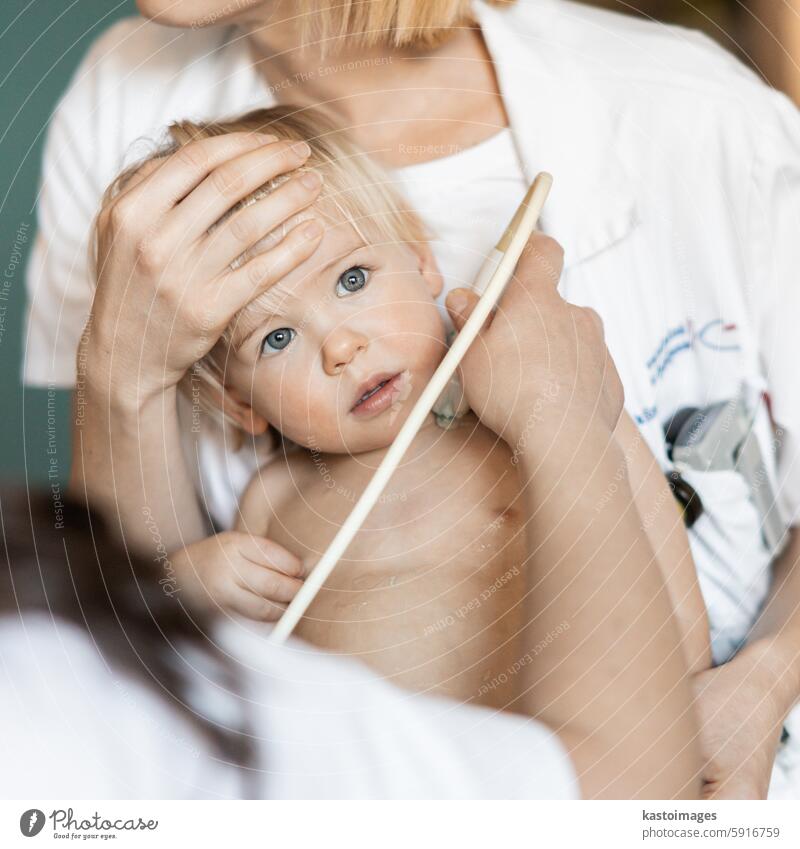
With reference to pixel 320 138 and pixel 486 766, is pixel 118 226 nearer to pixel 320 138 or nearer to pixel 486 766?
pixel 320 138

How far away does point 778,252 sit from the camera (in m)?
0.46

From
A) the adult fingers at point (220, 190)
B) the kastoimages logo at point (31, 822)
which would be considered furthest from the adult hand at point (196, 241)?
the kastoimages logo at point (31, 822)

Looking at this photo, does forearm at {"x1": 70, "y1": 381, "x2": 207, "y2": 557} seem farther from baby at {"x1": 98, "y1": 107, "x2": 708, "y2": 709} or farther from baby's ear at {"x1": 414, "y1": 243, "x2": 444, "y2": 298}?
baby's ear at {"x1": 414, "y1": 243, "x2": 444, "y2": 298}

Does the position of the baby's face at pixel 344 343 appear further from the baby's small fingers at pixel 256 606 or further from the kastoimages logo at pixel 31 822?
the kastoimages logo at pixel 31 822

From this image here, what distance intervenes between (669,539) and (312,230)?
0.23 metres

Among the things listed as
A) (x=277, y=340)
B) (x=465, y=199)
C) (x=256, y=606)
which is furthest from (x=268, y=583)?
(x=465, y=199)

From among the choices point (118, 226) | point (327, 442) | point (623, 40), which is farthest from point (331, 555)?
point (623, 40)

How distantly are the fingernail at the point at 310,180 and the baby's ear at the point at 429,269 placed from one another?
0.07 meters

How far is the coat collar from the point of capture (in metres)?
0.45

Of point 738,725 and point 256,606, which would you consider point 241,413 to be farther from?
point 738,725

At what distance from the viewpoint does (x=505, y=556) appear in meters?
0.42

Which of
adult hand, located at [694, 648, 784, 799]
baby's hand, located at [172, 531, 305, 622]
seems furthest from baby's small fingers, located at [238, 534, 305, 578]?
adult hand, located at [694, 648, 784, 799]

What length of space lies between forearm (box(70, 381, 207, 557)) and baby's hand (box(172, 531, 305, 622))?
17mm

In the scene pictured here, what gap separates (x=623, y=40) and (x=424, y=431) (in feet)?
0.78
